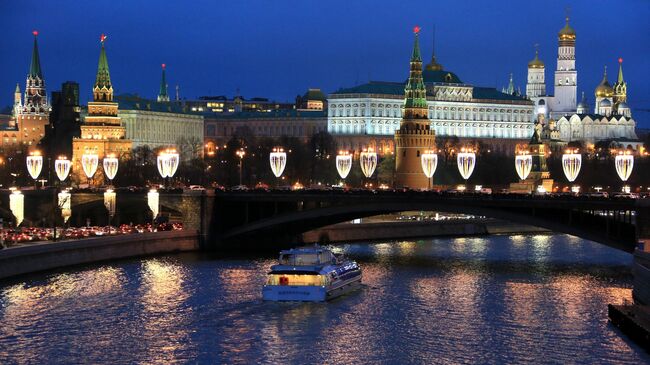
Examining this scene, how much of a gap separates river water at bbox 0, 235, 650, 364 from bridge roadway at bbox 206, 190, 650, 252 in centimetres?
210

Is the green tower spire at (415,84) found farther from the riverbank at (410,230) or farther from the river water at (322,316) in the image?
the river water at (322,316)

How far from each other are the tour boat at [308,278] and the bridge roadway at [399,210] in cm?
→ 1322

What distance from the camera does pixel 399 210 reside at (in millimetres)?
75000

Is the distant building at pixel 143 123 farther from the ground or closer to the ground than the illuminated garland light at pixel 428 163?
farther from the ground

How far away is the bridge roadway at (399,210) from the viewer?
220ft

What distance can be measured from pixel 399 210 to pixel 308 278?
19053mm

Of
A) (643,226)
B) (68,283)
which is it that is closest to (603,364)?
(643,226)

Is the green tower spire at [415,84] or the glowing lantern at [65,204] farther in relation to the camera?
the green tower spire at [415,84]

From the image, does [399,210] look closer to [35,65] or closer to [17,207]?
[17,207]

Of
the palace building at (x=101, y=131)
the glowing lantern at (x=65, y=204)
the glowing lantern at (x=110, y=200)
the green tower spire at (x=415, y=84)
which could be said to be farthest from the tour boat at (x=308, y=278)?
the palace building at (x=101, y=131)

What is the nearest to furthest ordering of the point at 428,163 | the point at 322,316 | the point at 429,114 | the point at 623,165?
the point at 322,316 < the point at 623,165 < the point at 428,163 < the point at 429,114

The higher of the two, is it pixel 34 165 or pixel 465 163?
pixel 465 163

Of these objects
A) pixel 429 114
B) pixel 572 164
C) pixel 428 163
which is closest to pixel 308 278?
pixel 428 163

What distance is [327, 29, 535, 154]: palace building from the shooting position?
618 ft
